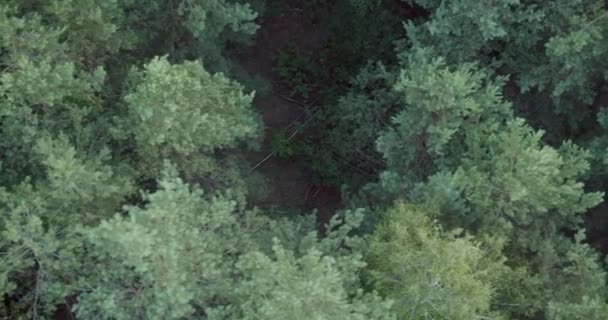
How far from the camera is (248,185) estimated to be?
12180 mm

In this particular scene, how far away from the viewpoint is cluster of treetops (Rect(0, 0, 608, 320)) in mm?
8406

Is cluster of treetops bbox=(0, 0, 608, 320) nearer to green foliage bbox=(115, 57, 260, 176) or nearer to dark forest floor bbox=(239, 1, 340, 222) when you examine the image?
green foliage bbox=(115, 57, 260, 176)

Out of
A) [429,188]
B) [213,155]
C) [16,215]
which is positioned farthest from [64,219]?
[429,188]

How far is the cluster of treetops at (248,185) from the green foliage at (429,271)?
0.02m

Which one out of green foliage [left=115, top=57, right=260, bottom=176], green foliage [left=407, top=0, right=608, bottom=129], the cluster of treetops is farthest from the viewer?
green foliage [left=407, top=0, right=608, bottom=129]

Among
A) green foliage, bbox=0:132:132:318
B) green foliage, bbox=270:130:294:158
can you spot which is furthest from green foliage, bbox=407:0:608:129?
green foliage, bbox=0:132:132:318

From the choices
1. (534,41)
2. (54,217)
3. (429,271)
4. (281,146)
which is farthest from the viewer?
(281,146)

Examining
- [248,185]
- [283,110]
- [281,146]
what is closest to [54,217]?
[248,185]

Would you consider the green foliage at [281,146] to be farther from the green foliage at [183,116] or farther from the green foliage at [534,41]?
the green foliage at [183,116]

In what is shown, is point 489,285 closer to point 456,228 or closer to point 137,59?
point 456,228

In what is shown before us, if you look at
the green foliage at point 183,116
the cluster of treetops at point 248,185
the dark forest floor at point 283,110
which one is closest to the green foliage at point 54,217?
the cluster of treetops at point 248,185

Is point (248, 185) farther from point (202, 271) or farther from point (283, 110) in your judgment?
point (283, 110)

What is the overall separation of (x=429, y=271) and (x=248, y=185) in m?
4.28

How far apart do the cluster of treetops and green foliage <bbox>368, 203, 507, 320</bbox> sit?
2cm
